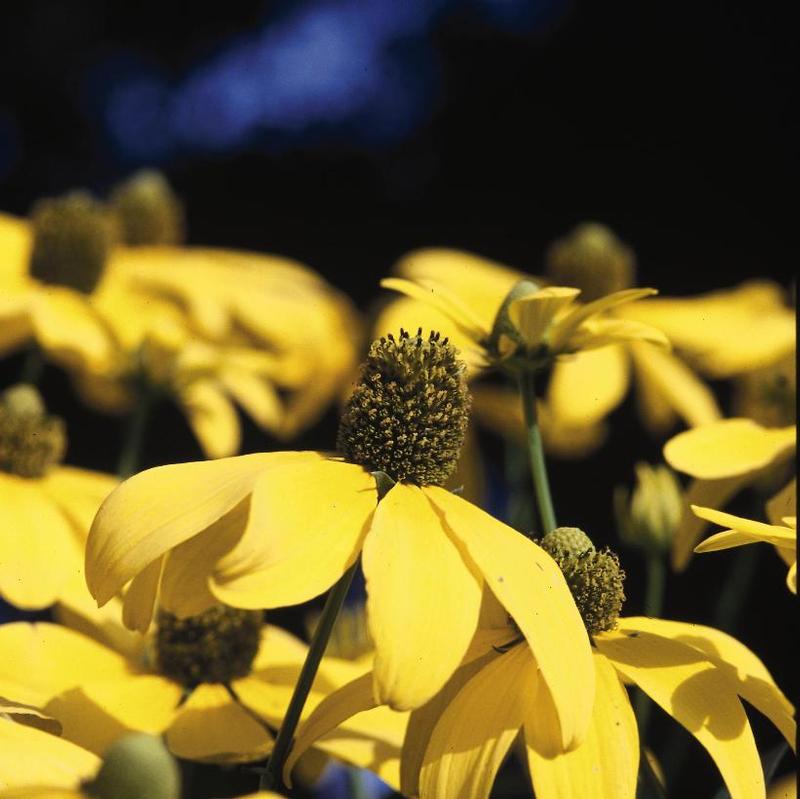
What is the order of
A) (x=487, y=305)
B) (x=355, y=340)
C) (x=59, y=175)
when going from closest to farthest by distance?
(x=487, y=305)
(x=355, y=340)
(x=59, y=175)

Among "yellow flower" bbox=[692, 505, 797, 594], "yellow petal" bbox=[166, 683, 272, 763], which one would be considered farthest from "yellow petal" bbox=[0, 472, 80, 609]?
"yellow flower" bbox=[692, 505, 797, 594]

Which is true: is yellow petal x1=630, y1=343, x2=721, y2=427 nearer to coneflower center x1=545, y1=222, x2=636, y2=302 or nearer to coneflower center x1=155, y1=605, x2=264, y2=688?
coneflower center x1=545, y1=222, x2=636, y2=302

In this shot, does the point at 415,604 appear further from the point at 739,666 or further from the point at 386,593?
the point at 739,666

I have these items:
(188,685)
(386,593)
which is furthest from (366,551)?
(188,685)

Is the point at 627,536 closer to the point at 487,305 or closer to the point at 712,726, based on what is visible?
the point at 712,726

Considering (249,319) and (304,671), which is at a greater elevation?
(249,319)

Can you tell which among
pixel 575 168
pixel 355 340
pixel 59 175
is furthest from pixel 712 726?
pixel 59 175
